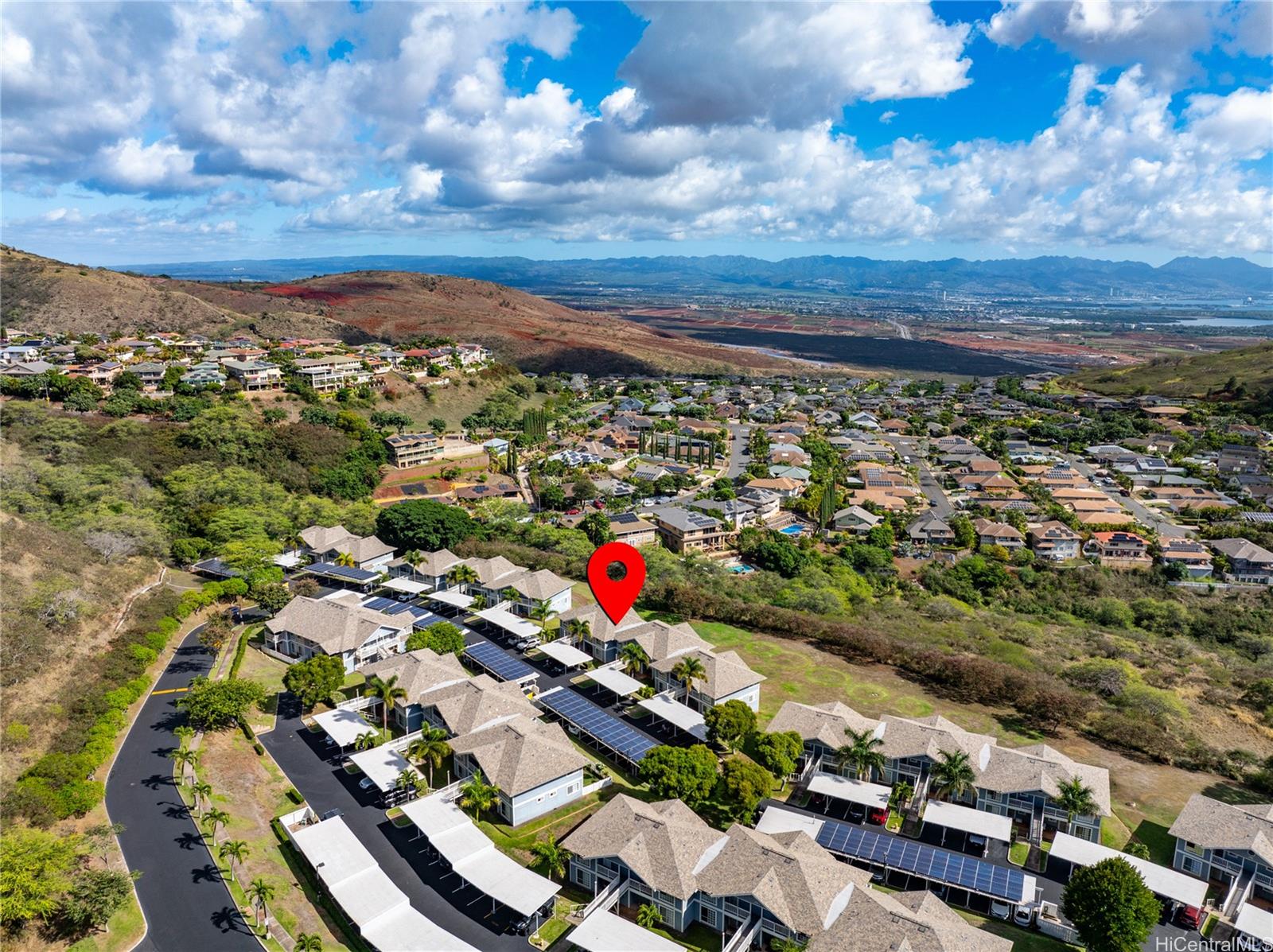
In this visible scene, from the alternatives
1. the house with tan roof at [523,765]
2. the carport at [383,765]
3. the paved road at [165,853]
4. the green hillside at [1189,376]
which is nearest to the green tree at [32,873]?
the paved road at [165,853]

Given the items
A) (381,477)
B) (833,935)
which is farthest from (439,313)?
(833,935)

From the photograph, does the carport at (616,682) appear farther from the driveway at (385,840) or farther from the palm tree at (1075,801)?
the palm tree at (1075,801)

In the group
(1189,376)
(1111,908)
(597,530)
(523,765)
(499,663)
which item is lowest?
(597,530)

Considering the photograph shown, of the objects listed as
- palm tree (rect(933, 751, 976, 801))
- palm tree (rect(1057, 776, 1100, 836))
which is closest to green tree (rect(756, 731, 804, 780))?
palm tree (rect(933, 751, 976, 801))

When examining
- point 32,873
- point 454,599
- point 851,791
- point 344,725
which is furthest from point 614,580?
point 32,873

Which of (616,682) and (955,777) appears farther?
(616,682)

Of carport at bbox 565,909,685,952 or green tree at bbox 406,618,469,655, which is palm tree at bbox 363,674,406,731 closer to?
green tree at bbox 406,618,469,655

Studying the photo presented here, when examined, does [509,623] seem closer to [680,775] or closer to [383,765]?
[383,765]
